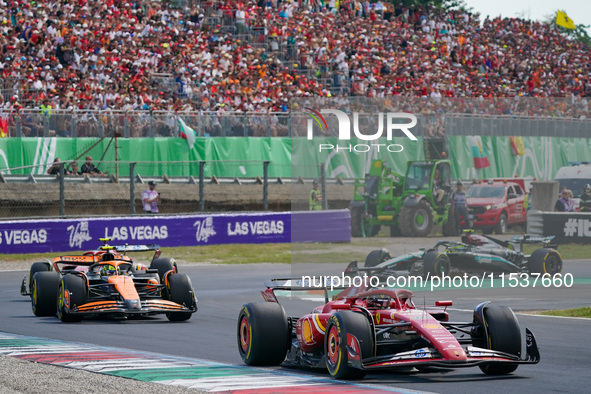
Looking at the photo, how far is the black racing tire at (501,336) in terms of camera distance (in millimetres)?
9211

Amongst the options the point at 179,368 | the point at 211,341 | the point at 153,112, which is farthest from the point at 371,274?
the point at 153,112

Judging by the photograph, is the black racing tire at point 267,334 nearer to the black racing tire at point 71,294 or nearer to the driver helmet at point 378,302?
the driver helmet at point 378,302

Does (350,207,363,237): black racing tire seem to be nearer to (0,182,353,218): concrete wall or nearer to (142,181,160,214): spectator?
(0,182,353,218): concrete wall

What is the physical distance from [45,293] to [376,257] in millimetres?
6842

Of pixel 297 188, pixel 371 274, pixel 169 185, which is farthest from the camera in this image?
pixel 169 185

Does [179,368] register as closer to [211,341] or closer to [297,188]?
[211,341]

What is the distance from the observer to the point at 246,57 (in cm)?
4006

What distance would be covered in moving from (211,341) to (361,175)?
9.06 m

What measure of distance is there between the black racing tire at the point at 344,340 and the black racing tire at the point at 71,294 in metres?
6.46

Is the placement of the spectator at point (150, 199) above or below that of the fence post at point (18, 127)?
below

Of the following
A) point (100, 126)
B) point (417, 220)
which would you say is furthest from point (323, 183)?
point (100, 126)

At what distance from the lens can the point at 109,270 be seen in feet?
50.9

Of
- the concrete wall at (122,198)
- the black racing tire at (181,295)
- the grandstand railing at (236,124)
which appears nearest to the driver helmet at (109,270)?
the black racing tire at (181,295)

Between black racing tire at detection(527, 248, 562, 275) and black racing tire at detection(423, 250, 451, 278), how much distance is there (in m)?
1.95
